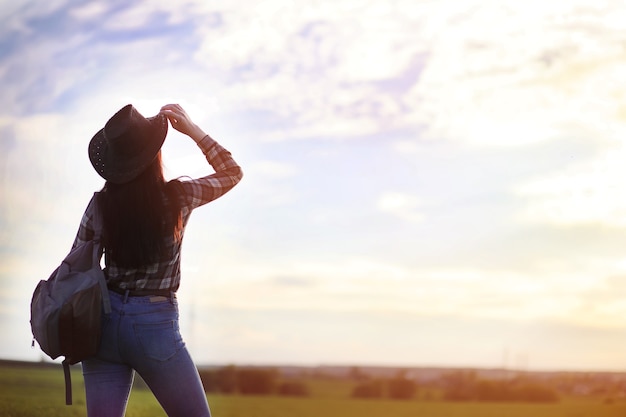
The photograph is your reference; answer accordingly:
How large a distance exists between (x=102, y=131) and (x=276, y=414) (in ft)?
26.9

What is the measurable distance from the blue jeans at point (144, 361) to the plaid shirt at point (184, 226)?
1.9 inches

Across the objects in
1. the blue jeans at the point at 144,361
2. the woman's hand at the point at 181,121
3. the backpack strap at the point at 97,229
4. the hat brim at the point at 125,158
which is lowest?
the blue jeans at the point at 144,361

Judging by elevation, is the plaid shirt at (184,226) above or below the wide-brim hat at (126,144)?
below

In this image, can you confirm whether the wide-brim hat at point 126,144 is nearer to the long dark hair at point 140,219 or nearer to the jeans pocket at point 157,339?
the long dark hair at point 140,219

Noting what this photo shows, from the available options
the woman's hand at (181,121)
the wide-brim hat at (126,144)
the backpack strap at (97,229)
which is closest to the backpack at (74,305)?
the backpack strap at (97,229)

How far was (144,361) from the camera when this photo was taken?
2721mm

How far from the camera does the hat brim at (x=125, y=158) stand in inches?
108

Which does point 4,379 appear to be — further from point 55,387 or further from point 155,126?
point 155,126

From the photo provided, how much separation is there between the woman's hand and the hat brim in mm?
62

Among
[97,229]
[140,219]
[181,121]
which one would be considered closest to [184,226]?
[140,219]

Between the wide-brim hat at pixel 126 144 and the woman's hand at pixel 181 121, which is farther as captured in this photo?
the woman's hand at pixel 181 121

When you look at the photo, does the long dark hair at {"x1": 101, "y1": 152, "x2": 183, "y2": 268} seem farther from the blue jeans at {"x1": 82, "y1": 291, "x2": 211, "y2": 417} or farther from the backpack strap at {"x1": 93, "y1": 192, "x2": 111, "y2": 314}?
the blue jeans at {"x1": 82, "y1": 291, "x2": 211, "y2": 417}

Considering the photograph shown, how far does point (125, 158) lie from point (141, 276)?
1.28 feet

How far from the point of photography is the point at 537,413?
1182 centimetres
